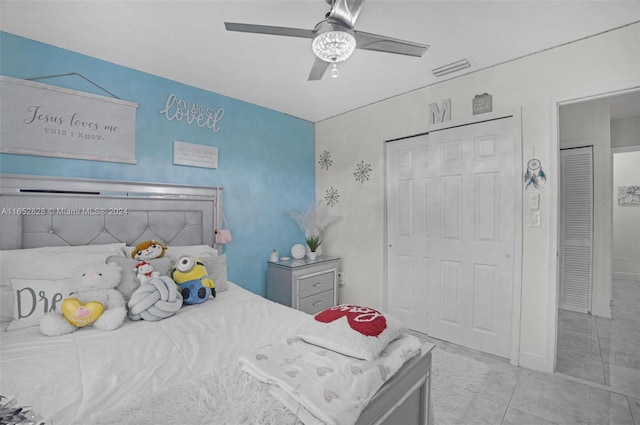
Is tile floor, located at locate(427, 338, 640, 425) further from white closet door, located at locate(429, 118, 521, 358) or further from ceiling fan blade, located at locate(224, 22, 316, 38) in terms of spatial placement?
ceiling fan blade, located at locate(224, 22, 316, 38)

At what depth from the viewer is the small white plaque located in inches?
112

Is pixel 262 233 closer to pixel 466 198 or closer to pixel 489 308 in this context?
pixel 466 198

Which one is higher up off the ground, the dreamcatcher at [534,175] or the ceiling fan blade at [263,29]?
the ceiling fan blade at [263,29]

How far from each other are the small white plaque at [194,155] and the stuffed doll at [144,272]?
117cm

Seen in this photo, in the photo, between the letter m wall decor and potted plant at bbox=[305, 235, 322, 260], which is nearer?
the letter m wall decor

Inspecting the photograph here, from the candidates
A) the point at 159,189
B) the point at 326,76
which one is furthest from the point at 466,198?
the point at 159,189

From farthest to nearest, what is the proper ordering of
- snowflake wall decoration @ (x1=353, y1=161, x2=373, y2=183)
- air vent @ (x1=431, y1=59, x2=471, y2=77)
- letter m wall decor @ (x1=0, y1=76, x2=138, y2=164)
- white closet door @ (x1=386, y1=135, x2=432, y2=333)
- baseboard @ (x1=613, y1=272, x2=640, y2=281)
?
baseboard @ (x1=613, y1=272, x2=640, y2=281) < snowflake wall decoration @ (x1=353, y1=161, x2=373, y2=183) < white closet door @ (x1=386, y1=135, x2=432, y2=333) < air vent @ (x1=431, y1=59, x2=471, y2=77) < letter m wall decor @ (x1=0, y1=76, x2=138, y2=164)

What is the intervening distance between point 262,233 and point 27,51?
2.43 m

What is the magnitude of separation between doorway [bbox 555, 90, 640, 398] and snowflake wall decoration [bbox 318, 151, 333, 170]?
2528 mm

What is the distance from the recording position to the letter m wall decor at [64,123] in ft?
6.82

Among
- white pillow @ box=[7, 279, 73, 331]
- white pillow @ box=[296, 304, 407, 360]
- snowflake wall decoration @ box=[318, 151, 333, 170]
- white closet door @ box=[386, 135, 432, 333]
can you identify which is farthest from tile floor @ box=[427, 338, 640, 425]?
snowflake wall decoration @ box=[318, 151, 333, 170]

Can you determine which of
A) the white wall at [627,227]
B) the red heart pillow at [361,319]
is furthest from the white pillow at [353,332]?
the white wall at [627,227]

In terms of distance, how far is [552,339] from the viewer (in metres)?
2.33

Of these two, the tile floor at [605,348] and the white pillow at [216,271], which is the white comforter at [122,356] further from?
the tile floor at [605,348]
